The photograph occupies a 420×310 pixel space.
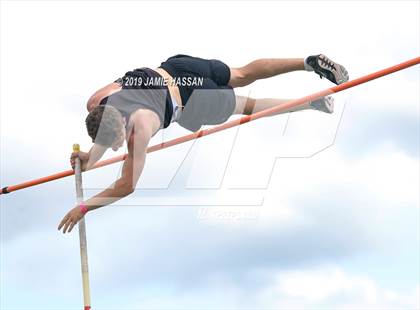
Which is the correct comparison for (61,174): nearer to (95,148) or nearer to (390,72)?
(95,148)

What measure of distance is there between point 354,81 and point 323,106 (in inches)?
34.6

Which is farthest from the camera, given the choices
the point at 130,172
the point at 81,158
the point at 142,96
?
the point at 81,158

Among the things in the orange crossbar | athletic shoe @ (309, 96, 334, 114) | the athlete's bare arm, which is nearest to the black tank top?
the athlete's bare arm

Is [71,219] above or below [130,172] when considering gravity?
below

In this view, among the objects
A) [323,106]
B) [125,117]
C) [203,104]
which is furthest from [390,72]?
[125,117]

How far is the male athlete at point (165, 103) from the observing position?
7285 mm

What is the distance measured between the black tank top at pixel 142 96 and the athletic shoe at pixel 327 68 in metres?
1.39

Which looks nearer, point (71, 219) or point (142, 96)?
point (71, 219)

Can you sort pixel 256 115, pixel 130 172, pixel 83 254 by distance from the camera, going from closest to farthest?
pixel 130 172
pixel 83 254
pixel 256 115

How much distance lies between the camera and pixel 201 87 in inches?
317

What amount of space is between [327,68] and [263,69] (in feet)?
2.00

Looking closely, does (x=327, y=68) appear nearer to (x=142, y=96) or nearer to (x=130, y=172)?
(x=142, y=96)

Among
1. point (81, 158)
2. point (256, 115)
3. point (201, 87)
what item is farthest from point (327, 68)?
point (81, 158)

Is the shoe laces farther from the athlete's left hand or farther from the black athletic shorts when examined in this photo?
the athlete's left hand
